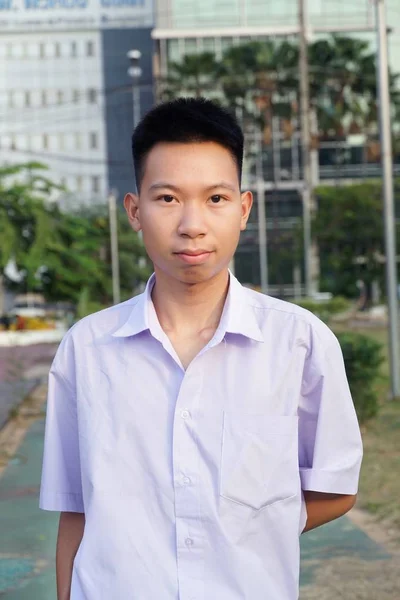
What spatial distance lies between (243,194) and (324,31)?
2277 inches

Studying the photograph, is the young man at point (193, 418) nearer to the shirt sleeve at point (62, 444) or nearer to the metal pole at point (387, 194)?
the shirt sleeve at point (62, 444)

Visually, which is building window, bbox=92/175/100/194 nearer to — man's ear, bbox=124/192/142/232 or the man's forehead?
man's ear, bbox=124/192/142/232

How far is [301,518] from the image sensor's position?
2.45m

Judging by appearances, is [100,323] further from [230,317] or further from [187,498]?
[187,498]

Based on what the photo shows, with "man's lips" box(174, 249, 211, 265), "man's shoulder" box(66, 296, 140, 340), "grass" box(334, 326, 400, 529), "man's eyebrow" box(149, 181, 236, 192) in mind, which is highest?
"man's eyebrow" box(149, 181, 236, 192)

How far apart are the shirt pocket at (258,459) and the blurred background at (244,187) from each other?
731mm

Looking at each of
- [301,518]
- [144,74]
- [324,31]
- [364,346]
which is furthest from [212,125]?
[144,74]

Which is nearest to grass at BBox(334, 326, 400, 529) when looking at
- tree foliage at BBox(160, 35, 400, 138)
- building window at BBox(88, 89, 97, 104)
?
tree foliage at BBox(160, 35, 400, 138)

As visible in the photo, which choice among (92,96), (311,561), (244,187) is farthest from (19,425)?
(92,96)

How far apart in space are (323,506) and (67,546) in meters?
0.53

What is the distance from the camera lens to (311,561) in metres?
6.41

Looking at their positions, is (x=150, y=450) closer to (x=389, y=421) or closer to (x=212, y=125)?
(x=212, y=125)

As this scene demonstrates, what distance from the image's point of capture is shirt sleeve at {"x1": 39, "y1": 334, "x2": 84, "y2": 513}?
8.02ft

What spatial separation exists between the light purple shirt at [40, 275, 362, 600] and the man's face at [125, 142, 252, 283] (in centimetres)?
12
